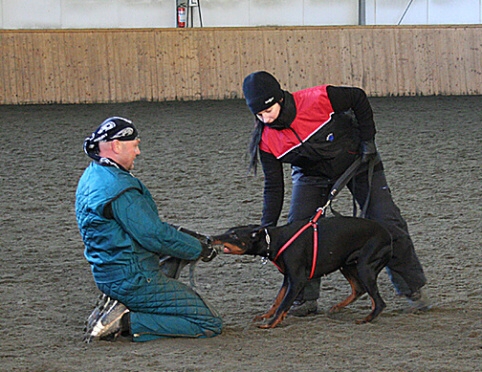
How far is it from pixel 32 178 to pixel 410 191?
446cm

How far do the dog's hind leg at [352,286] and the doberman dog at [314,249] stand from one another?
0.08 metres

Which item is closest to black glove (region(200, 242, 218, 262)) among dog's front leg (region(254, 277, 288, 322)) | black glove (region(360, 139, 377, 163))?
dog's front leg (region(254, 277, 288, 322))

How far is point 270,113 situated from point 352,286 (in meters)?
1.18

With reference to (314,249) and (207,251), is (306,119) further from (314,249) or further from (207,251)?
(207,251)

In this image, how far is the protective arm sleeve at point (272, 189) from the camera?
15.6 ft

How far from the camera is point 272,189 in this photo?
4793 millimetres

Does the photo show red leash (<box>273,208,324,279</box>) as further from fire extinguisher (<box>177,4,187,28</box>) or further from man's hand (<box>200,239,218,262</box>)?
fire extinguisher (<box>177,4,187,28</box>)

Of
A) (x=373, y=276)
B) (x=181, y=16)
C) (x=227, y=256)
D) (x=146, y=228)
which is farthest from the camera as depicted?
(x=181, y=16)

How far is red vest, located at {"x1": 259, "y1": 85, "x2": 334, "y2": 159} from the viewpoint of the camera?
180 inches

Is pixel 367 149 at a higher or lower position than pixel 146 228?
higher

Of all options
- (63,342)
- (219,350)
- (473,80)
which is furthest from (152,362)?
(473,80)

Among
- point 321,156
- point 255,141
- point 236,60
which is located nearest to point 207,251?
point 255,141

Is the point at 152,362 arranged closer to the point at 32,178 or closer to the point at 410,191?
the point at 410,191

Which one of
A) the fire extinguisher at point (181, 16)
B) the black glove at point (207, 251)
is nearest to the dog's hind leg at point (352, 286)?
the black glove at point (207, 251)
